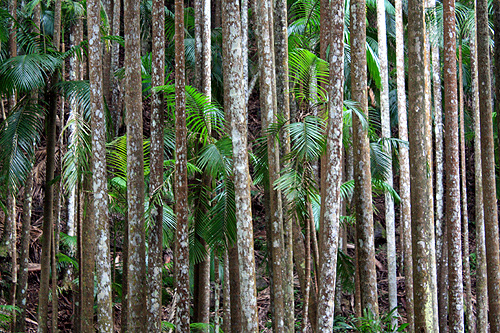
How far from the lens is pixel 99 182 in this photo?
13.6 feet

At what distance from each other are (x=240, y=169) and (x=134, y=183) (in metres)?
0.96

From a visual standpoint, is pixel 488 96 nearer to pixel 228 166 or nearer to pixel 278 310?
pixel 228 166

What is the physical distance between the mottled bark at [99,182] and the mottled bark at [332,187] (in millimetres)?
1864

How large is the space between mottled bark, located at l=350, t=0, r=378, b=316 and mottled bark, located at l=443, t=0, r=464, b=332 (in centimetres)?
142

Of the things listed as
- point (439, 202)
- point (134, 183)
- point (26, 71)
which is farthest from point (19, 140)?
point (439, 202)

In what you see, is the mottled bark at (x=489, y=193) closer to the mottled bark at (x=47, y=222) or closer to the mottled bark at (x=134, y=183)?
the mottled bark at (x=134, y=183)

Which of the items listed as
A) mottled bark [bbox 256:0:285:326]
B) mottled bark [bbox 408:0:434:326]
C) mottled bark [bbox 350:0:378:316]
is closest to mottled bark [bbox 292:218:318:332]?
mottled bark [bbox 256:0:285:326]

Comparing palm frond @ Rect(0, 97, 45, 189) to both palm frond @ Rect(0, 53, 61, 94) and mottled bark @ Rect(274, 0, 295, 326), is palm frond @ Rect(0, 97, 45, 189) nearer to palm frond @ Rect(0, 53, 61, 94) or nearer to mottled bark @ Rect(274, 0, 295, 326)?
palm frond @ Rect(0, 53, 61, 94)

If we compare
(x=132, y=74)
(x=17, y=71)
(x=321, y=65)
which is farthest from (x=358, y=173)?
(x=17, y=71)

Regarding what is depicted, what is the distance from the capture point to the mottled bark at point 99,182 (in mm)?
4129

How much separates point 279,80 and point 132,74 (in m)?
1.82

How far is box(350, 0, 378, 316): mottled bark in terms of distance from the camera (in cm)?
462

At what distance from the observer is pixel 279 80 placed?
5.39m

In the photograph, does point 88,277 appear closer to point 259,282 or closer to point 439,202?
point 259,282
